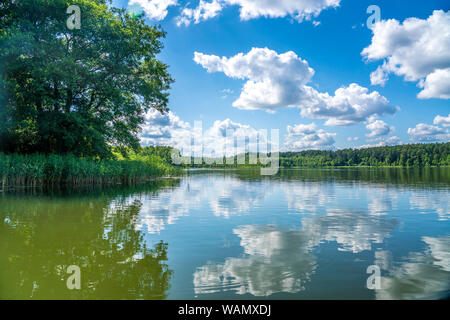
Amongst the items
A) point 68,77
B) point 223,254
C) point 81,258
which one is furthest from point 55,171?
point 223,254

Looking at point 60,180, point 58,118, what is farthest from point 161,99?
point 60,180

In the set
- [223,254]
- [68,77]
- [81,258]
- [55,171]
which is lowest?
[223,254]

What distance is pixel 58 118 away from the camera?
31234 mm

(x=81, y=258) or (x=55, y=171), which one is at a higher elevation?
(x=55, y=171)

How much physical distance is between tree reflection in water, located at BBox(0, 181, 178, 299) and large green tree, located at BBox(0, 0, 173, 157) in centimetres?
2179

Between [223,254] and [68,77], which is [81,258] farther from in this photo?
[68,77]

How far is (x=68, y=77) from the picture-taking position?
1134 inches

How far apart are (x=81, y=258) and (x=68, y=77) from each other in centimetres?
2756

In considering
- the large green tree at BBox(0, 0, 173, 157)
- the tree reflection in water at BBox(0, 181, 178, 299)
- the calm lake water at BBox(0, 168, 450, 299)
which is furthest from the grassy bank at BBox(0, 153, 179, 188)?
the tree reflection in water at BBox(0, 181, 178, 299)

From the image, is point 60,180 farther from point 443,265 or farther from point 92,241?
point 443,265

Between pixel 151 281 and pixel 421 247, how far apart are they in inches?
307

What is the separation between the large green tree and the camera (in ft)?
93.1
